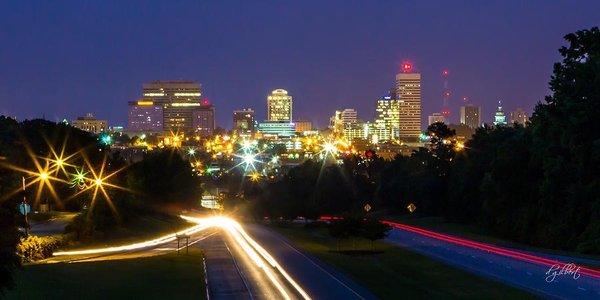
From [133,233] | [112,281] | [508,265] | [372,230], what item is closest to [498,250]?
[372,230]

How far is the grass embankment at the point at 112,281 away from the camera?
3056 cm

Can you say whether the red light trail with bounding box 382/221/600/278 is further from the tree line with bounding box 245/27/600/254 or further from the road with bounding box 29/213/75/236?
the road with bounding box 29/213/75/236

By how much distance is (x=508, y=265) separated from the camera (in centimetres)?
4438

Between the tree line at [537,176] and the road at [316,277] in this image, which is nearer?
the road at [316,277]

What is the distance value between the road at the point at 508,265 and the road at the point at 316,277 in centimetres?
634

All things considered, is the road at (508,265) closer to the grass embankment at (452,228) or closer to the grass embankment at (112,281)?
the grass embankment at (452,228)

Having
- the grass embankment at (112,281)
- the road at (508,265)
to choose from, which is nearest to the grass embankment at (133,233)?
the grass embankment at (112,281)

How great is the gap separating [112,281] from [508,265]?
19.6 metres

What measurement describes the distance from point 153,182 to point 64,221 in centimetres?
4584

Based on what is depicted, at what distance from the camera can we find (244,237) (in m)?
72.8

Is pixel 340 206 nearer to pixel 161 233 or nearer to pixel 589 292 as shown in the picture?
pixel 161 233

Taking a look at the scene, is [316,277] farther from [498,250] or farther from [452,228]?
[452,228]

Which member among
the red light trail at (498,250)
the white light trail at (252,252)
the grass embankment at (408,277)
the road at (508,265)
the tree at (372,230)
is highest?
the tree at (372,230)

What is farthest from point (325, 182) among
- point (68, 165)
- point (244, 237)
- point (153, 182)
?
point (244, 237)
